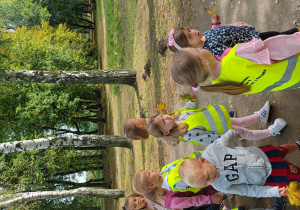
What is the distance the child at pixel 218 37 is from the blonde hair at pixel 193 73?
92cm

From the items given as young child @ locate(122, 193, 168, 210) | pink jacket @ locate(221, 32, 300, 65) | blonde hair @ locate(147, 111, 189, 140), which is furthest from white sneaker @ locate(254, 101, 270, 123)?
young child @ locate(122, 193, 168, 210)

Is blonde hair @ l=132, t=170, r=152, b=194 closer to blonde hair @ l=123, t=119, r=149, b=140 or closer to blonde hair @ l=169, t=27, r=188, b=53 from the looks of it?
blonde hair @ l=123, t=119, r=149, b=140

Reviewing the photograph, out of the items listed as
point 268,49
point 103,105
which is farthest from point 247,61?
point 103,105

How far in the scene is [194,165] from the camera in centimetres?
317

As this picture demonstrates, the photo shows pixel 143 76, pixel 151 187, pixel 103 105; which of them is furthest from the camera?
pixel 103 105

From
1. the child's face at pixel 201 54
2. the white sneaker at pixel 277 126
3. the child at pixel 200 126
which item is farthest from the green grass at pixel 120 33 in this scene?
the child's face at pixel 201 54

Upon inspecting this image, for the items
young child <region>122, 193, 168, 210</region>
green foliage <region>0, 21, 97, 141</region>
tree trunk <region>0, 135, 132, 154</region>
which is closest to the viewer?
young child <region>122, 193, 168, 210</region>

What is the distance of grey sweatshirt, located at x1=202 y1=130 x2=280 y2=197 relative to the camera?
322 cm

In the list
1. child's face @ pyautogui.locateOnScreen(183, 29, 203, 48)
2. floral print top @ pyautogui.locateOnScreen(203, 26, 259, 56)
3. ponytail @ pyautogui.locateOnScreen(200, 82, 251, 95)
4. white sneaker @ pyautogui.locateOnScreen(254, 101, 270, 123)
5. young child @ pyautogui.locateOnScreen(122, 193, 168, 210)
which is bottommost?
young child @ pyautogui.locateOnScreen(122, 193, 168, 210)

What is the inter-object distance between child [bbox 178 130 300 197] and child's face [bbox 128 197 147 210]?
2.12 m

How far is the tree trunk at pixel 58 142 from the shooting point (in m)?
7.86

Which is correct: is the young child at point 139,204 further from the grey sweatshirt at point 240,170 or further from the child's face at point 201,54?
the child's face at point 201,54

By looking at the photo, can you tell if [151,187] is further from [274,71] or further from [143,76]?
[143,76]

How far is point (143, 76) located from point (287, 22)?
6.12 m
